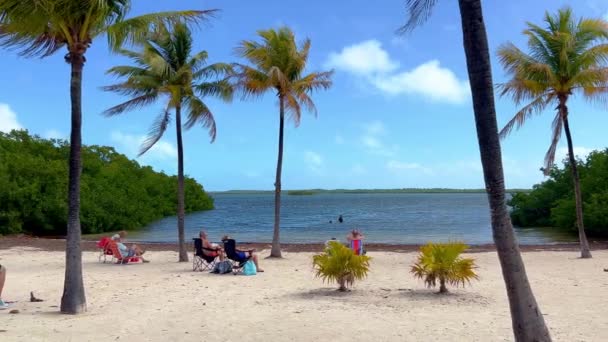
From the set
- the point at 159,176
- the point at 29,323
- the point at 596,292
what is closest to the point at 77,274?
the point at 29,323

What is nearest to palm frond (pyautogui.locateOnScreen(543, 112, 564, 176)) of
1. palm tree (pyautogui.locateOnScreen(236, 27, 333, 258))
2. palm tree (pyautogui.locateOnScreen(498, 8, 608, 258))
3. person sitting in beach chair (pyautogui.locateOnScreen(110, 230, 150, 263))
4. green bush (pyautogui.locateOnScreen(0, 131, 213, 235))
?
palm tree (pyautogui.locateOnScreen(498, 8, 608, 258))

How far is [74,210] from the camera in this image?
8.60m

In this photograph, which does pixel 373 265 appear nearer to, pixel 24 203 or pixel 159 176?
pixel 24 203

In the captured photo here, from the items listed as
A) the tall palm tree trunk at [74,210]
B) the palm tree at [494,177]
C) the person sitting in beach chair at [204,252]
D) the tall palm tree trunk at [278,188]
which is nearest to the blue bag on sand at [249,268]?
the person sitting in beach chair at [204,252]

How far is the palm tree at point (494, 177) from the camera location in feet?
16.3

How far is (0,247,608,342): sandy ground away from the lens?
23.2 feet

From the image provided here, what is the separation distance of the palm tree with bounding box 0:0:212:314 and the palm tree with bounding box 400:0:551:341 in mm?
4889

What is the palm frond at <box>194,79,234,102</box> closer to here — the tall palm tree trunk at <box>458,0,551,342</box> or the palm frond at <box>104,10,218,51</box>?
the palm frond at <box>104,10,218,51</box>

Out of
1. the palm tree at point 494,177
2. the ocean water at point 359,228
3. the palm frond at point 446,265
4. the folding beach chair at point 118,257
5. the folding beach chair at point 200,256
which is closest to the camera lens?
the palm tree at point 494,177

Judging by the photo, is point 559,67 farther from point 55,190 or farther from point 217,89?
point 55,190

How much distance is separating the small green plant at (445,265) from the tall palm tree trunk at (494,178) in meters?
4.62

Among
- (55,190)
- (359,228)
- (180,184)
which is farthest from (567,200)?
(55,190)

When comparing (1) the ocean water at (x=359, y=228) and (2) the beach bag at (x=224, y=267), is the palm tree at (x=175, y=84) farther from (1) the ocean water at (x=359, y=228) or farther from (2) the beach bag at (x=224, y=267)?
(1) the ocean water at (x=359, y=228)

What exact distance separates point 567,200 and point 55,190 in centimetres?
3292
